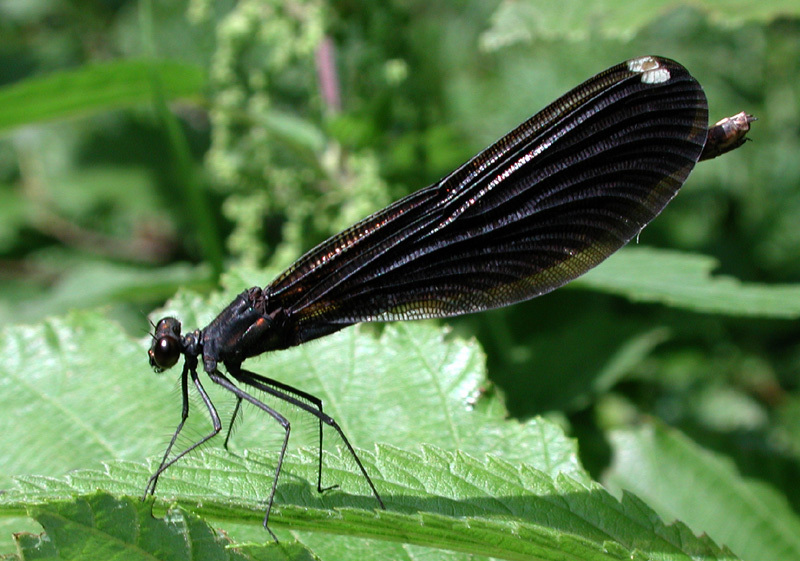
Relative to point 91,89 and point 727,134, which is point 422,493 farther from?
point 91,89

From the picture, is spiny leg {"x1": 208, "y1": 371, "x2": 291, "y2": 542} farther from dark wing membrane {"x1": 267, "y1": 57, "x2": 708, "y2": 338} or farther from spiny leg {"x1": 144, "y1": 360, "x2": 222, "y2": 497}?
dark wing membrane {"x1": 267, "y1": 57, "x2": 708, "y2": 338}

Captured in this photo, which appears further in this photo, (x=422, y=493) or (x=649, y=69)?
(x=649, y=69)

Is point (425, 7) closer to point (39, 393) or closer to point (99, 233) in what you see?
point (99, 233)

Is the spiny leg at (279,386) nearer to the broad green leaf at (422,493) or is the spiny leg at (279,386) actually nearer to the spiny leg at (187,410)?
the spiny leg at (187,410)

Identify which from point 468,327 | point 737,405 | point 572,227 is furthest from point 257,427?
point 737,405

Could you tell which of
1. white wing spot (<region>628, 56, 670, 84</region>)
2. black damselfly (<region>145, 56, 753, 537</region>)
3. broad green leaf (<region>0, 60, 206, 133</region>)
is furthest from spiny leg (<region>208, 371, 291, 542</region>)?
broad green leaf (<region>0, 60, 206, 133</region>)

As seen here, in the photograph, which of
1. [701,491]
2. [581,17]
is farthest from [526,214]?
[701,491]
